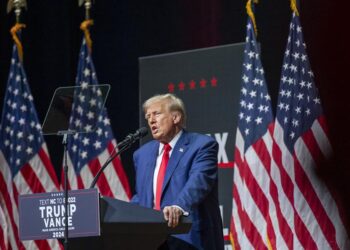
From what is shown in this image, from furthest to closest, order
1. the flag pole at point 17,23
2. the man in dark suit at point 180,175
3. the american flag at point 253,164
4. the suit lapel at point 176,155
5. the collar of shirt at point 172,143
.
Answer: the flag pole at point 17,23 < the american flag at point 253,164 < the collar of shirt at point 172,143 < the suit lapel at point 176,155 < the man in dark suit at point 180,175

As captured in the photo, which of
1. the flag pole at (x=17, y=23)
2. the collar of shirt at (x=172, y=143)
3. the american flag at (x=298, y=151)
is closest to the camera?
the collar of shirt at (x=172, y=143)

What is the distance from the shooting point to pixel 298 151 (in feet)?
16.6

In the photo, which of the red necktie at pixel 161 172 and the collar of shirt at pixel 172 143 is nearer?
the red necktie at pixel 161 172

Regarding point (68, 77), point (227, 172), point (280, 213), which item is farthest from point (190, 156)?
point (68, 77)

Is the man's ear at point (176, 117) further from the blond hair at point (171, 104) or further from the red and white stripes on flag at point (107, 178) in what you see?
the red and white stripes on flag at point (107, 178)

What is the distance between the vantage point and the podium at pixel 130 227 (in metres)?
2.80

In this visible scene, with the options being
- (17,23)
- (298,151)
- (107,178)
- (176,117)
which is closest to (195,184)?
(176,117)

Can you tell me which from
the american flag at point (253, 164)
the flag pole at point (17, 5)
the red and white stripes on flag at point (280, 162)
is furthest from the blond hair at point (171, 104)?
the flag pole at point (17, 5)

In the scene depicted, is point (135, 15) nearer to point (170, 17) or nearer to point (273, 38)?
point (170, 17)

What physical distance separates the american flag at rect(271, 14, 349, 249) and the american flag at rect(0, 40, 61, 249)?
8.46 feet

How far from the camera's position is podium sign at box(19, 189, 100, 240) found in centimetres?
278

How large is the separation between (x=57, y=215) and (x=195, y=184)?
0.69 metres

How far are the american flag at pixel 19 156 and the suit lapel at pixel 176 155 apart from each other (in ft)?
11.2

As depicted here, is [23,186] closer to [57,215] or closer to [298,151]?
[298,151]
